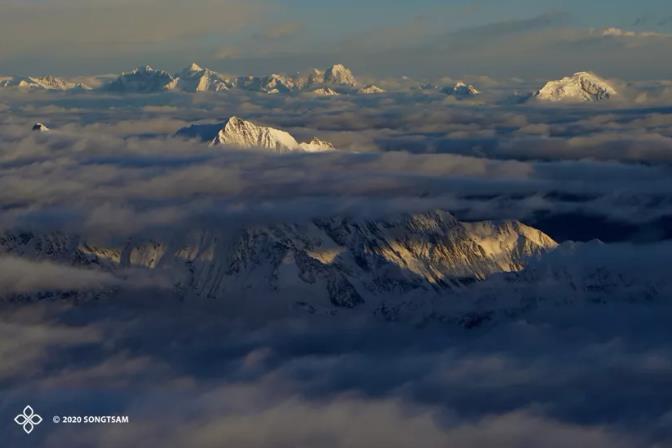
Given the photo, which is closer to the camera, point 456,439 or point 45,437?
point 45,437

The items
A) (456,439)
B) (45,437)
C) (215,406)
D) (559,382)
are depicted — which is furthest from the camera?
(559,382)

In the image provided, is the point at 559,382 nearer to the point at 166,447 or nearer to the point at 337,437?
the point at 337,437

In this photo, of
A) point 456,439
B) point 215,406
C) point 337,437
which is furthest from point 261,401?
point 456,439

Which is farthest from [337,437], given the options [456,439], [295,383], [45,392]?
[45,392]

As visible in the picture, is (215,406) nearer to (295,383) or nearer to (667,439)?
(295,383)

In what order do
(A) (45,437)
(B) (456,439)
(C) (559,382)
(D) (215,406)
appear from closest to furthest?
(A) (45,437) → (B) (456,439) → (D) (215,406) → (C) (559,382)

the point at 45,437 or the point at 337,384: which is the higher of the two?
the point at 45,437
